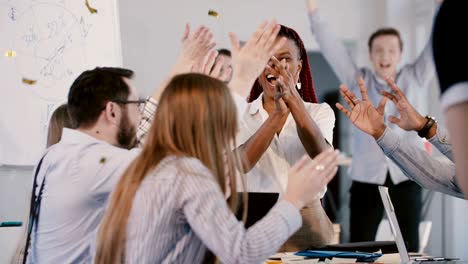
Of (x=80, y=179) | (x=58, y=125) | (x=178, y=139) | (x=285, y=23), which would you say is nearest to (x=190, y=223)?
(x=178, y=139)

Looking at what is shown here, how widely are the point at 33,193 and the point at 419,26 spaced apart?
450 cm

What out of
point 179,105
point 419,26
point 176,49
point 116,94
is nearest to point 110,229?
point 179,105

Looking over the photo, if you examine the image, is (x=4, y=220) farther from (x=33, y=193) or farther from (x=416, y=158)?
(x=416, y=158)

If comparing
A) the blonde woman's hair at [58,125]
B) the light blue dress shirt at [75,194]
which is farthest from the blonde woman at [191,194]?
the blonde woman's hair at [58,125]

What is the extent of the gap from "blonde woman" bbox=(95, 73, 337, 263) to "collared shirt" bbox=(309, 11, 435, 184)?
268 centimetres

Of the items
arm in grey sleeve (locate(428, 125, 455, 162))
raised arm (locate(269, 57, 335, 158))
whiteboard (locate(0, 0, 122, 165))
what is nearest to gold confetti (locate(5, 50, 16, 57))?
whiteboard (locate(0, 0, 122, 165))

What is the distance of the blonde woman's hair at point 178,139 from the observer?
1.82 m

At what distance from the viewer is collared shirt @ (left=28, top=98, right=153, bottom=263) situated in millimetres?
2334

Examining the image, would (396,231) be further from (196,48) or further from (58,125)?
(58,125)

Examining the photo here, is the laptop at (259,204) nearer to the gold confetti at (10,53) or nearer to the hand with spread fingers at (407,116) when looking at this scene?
the hand with spread fingers at (407,116)

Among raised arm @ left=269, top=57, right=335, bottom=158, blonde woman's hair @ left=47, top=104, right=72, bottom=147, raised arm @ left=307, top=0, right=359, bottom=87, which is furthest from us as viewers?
raised arm @ left=307, top=0, right=359, bottom=87

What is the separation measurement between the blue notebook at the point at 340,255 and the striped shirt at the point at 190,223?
0.88 m

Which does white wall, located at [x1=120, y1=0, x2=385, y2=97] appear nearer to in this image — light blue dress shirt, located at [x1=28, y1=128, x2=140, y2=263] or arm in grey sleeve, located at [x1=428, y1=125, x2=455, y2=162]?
light blue dress shirt, located at [x1=28, y1=128, x2=140, y2=263]

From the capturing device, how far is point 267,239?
5.74 feet
